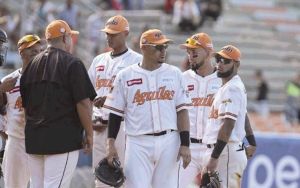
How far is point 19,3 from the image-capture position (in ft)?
67.2

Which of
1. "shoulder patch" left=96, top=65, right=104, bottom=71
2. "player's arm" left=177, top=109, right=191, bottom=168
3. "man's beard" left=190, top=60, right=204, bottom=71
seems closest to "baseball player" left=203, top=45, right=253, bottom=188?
"man's beard" left=190, top=60, right=204, bottom=71

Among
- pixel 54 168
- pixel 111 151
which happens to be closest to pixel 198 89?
pixel 111 151

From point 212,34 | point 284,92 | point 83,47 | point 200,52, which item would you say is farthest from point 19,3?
point 200,52

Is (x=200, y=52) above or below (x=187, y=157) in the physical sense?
above

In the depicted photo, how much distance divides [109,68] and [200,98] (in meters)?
1.02

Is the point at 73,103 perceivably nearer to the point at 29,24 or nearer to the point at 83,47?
the point at 29,24

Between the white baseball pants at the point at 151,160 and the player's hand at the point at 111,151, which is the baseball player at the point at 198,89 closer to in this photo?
the white baseball pants at the point at 151,160

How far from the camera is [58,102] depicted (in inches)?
345

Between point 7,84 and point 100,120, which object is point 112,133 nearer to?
point 100,120

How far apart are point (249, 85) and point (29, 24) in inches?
289

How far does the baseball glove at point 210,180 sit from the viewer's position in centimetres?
958

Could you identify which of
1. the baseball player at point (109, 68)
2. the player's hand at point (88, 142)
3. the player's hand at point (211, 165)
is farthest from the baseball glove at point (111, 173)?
the player's hand at point (211, 165)

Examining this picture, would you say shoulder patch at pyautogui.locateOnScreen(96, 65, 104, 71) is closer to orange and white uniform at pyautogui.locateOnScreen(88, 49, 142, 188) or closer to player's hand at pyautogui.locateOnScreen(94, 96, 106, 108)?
orange and white uniform at pyautogui.locateOnScreen(88, 49, 142, 188)

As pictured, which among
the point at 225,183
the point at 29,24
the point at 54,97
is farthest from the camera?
the point at 29,24
